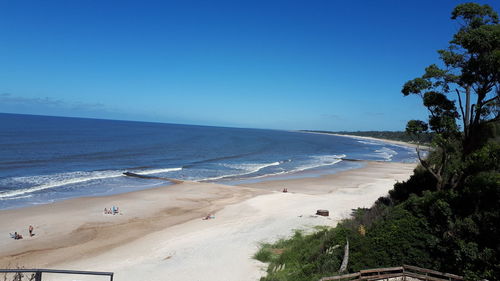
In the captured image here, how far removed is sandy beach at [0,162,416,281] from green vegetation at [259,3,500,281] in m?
3.20

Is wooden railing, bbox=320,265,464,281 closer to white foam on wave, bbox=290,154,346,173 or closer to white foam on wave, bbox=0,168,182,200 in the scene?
white foam on wave, bbox=0,168,182,200

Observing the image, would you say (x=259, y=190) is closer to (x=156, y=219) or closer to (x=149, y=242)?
(x=156, y=219)

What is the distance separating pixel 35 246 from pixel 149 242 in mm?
5743

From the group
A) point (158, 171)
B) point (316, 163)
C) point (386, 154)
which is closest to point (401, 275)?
point (158, 171)

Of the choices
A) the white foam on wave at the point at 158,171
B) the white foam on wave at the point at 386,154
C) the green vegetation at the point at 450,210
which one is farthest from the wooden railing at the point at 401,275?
the white foam on wave at the point at 386,154

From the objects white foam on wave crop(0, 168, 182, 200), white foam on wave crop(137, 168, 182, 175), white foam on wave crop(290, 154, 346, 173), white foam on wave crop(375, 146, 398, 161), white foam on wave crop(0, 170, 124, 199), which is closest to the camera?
white foam on wave crop(0, 168, 182, 200)

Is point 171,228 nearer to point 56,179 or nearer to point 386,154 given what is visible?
point 56,179

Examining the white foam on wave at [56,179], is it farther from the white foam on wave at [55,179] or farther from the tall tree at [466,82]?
the tall tree at [466,82]

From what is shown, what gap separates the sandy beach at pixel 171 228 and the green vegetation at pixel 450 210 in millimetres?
3195

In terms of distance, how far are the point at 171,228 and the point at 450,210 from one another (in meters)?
15.5

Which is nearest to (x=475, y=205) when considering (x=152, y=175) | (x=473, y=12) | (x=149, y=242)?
(x=473, y=12)

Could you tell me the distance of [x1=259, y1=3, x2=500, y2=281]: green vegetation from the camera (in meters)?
11.1

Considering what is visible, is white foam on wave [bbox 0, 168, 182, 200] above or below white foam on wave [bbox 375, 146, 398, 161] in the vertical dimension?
below

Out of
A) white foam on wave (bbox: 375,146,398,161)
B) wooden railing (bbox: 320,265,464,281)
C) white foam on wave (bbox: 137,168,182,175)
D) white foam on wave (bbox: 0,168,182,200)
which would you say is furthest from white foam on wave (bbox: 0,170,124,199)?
white foam on wave (bbox: 375,146,398,161)
